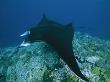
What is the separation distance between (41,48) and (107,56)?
1562mm

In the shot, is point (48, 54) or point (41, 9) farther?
point (41, 9)

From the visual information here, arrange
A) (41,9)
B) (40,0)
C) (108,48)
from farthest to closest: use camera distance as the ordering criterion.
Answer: (40,0) → (41,9) → (108,48)

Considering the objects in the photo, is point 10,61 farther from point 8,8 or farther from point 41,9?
point 41,9

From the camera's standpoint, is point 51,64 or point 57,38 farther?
point 51,64

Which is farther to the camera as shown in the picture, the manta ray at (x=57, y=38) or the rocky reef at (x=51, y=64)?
the rocky reef at (x=51, y=64)

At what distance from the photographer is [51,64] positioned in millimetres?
A: 4238

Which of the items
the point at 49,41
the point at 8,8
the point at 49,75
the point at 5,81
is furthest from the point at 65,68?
the point at 8,8

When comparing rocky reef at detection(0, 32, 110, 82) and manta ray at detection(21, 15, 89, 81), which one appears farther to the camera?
rocky reef at detection(0, 32, 110, 82)

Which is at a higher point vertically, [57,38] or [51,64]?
[57,38]

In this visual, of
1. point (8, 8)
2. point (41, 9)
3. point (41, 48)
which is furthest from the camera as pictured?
point (41, 9)

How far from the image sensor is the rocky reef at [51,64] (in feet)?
13.3

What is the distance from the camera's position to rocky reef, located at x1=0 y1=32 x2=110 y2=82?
406 cm

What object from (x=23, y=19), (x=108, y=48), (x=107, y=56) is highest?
(x=23, y=19)

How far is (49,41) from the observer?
12.9 feet
